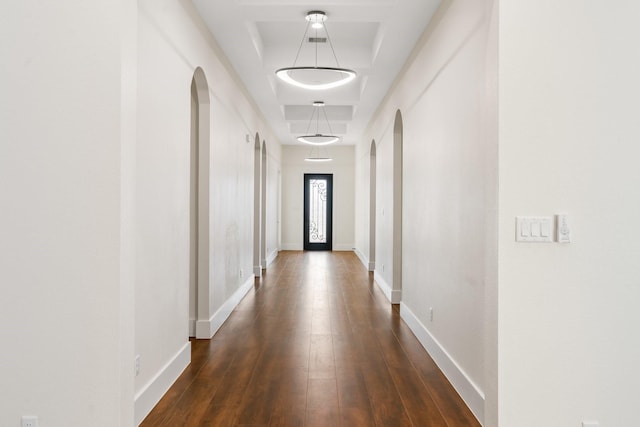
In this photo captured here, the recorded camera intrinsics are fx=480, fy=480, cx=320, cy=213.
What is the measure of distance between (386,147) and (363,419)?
5.38 meters

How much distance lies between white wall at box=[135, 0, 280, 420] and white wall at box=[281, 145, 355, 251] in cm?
884

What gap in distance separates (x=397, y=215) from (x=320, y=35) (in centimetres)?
270

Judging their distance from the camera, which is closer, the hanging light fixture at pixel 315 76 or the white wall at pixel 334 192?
the hanging light fixture at pixel 315 76

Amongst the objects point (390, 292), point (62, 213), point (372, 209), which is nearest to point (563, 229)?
point (62, 213)

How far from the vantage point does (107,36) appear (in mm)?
2361

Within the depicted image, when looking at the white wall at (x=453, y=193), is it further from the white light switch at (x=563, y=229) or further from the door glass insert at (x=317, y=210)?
the door glass insert at (x=317, y=210)

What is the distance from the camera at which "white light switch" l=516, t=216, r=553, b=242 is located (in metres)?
2.45

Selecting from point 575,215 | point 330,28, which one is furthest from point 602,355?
point 330,28

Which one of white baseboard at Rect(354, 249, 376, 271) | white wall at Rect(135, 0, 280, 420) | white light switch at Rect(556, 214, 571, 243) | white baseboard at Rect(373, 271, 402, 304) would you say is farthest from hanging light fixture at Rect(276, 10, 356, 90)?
white baseboard at Rect(354, 249, 376, 271)

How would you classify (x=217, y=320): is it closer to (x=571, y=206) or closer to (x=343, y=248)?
(x=571, y=206)

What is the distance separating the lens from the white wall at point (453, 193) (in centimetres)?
311

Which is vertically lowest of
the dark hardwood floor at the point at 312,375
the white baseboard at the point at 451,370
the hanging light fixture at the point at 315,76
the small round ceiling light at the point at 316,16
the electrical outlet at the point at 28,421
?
the dark hardwood floor at the point at 312,375

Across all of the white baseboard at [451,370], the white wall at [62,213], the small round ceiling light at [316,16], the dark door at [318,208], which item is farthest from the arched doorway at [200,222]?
the dark door at [318,208]

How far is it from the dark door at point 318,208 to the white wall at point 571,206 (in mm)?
12432
